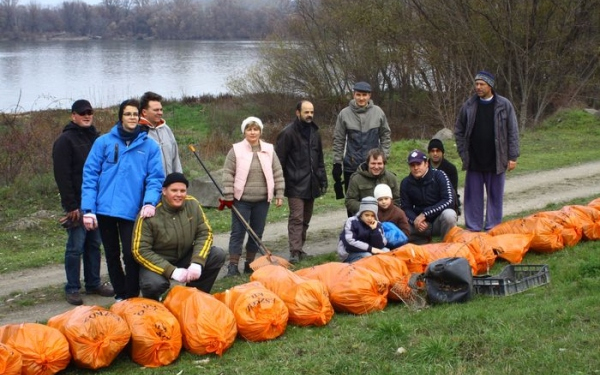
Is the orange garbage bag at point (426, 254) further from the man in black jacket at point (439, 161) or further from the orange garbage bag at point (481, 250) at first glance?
the man in black jacket at point (439, 161)

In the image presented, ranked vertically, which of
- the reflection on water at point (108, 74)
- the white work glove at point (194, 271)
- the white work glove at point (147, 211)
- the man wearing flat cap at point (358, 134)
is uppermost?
the man wearing flat cap at point (358, 134)

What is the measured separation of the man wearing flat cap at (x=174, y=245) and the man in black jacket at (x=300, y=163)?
2.04 m

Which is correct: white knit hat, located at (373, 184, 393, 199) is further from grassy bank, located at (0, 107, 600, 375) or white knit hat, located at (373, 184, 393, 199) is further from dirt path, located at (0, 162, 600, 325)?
grassy bank, located at (0, 107, 600, 375)

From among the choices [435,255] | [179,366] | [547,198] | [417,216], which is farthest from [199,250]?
[547,198]

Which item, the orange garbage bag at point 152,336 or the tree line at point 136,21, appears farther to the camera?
the tree line at point 136,21

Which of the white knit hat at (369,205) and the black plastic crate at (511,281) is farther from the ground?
the white knit hat at (369,205)

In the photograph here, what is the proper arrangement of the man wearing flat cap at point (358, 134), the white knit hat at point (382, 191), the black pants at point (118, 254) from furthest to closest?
the man wearing flat cap at point (358, 134), the white knit hat at point (382, 191), the black pants at point (118, 254)

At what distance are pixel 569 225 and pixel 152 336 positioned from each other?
4809 mm

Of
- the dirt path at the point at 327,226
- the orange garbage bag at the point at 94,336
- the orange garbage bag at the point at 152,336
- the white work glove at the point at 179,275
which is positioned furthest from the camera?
the dirt path at the point at 327,226

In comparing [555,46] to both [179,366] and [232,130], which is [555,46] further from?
[179,366]

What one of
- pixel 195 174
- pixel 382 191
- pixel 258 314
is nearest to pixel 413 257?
pixel 382 191

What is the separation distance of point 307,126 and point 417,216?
162 cm

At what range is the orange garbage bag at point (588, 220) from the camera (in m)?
8.20

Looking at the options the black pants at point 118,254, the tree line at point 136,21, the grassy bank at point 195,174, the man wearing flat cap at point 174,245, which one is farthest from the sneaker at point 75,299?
the tree line at point 136,21
